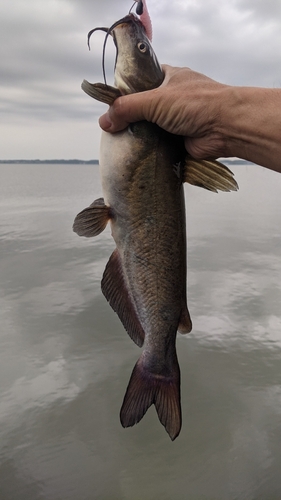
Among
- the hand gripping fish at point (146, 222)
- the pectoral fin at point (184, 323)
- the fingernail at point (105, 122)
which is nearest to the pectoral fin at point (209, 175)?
the hand gripping fish at point (146, 222)

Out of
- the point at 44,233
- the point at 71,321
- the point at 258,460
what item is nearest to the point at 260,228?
the point at 44,233

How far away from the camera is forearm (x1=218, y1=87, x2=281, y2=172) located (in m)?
1.81

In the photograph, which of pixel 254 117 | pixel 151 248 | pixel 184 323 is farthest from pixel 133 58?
pixel 184 323

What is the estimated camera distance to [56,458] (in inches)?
111

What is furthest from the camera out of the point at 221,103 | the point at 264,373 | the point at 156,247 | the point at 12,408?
the point at 264,373

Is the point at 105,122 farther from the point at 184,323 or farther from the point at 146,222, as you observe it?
the point at 184,323

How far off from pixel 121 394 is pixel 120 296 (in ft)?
5.85

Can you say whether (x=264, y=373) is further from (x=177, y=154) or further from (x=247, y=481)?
(x=177, y=154)

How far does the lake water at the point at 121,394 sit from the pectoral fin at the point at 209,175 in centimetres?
205

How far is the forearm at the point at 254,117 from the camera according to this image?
1.81 meters

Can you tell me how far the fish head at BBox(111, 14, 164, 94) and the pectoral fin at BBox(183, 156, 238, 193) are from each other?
1.47 feet

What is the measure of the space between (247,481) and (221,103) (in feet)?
8.19

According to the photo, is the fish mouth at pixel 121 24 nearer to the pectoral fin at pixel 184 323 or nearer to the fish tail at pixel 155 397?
the pectoral fin at pixel 184 323

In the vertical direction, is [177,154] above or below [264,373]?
above
